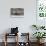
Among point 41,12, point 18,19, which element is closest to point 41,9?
point 41,12

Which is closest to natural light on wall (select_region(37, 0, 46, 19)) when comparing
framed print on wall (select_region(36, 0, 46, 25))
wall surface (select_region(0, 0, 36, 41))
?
framed print on wall (select_region(36, 0, 46, 25))

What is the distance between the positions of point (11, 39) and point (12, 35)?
40cm

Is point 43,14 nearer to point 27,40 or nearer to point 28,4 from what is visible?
point 28,4

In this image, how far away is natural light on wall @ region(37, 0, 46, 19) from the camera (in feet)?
20.5

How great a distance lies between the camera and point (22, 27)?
6.27m

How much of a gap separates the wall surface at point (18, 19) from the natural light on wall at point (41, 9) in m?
0.17

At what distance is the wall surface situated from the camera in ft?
20.3

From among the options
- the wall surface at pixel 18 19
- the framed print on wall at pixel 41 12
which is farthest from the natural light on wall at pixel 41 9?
the wall surface at pixel 18 19

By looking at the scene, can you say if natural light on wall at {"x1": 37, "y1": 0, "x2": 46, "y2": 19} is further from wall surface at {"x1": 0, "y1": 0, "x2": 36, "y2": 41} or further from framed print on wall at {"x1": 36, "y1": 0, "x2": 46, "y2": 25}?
wall surface at {"x1": 0, "y1": 0, "x2": 36, "y2": 41}

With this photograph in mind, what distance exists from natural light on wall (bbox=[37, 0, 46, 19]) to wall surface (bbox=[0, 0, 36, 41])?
17 cm

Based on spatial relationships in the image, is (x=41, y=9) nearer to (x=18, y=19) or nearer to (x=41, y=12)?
(x=41, y=12)

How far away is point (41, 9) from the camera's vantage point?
6.28 metres

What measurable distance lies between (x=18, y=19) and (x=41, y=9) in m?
1.02

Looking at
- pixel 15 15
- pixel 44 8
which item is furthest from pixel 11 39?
pixel 44 8
